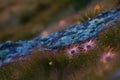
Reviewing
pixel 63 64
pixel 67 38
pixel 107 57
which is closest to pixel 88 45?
pixel 63 64

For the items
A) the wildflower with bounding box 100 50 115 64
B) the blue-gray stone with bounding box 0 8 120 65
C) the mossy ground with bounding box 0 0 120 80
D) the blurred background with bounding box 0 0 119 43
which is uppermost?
the blurred background with bounding box 0 0 119 43

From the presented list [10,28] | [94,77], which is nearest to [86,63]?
[94,77]

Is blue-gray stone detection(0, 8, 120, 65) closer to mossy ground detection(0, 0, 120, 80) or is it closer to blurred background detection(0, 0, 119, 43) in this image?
mossy ground detection(0, 0, 120, 80)

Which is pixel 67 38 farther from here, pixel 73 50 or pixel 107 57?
pixel 107 57

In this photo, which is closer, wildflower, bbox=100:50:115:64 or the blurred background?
wildflower, bbox=100:50:115:64

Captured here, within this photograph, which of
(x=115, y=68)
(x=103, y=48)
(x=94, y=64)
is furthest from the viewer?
(x=103, y=48)

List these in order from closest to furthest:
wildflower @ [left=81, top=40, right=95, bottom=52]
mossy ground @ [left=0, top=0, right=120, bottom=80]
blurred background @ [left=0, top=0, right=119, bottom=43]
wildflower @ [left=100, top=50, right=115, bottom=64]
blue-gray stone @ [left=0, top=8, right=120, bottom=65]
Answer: wildflower @ [left=100, top=50, right=115, bottom=64] → mossy ground @ [left=0, top=0, right=120, bottom=80] → wildflower @ [left=81, top=40, right=95, bottom=52] → blue-gray stone @ [left=0, top=8, right=120, bottom=65] → blurred background @ [left=0, top=0, right=119, bottom=43]

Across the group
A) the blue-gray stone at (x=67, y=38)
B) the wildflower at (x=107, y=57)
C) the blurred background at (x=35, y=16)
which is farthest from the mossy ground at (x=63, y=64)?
the blurred background at (x=35, y=16)

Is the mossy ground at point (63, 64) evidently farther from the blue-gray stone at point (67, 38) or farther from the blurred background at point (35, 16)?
the blurred background at point (35, 16)

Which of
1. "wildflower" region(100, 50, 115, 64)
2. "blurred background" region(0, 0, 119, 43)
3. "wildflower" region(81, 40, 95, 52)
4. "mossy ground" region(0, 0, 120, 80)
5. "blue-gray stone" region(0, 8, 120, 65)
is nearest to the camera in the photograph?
"wildflower" region(100, 50, 115, 64)

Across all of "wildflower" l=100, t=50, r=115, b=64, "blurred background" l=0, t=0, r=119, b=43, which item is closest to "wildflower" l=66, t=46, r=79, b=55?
"wildflower" l=100, t=50, r=115, b=64

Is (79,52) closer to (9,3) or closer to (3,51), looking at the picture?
(3,51)
